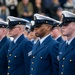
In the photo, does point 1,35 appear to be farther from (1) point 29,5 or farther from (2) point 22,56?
(1) point 29,5

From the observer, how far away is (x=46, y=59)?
8.32 metres

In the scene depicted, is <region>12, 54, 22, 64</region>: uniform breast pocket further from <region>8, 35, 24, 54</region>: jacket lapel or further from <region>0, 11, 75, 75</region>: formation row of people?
<region>8, 35, 24, 54</region>: jacket lapel

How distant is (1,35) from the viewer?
1005 cm

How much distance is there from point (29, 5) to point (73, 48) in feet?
31.3

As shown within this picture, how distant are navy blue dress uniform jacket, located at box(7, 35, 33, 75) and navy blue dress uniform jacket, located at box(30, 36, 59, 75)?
1.60 ft

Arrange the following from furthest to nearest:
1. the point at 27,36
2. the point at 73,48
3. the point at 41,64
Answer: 1. the point at 27,36
2. the point at 41,64
3. the point at 73,48

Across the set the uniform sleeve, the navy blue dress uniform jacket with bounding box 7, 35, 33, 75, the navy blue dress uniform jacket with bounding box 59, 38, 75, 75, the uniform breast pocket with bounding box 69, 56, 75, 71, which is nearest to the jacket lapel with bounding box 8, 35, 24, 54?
the navy blue dress uniform jacket with bounding box 7, 35, 33, 75

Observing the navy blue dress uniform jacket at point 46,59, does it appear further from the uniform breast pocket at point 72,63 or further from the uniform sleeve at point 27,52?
the uniform breast pocket at point 72,63

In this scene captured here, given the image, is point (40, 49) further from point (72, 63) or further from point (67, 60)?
point (72, 63)

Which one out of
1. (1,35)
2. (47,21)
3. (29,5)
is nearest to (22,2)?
(29,5)

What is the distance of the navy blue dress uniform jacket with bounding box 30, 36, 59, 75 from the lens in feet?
27.1

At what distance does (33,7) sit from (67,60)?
9693 millimetres

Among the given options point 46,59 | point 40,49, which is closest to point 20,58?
point 40,49

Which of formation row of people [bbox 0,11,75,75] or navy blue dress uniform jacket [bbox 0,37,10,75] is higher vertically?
formation row of people [bbox 0,11,75,75]
